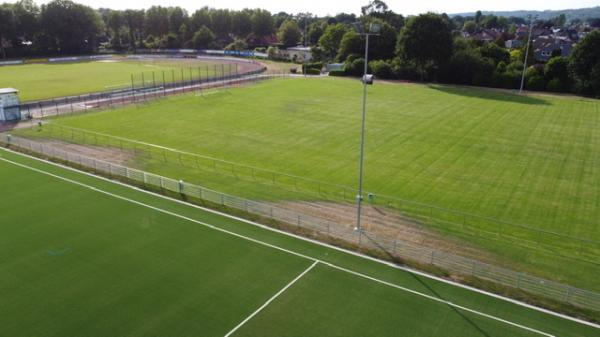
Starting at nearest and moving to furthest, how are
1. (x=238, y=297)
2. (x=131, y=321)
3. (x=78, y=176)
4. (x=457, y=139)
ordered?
(x=131, y=321) → (x=238, y=297) → (x=78, y=176) → (x=457, y=139)

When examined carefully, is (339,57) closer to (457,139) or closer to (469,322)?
(457,139)

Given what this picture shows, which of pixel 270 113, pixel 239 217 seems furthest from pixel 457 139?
pixel 239 217

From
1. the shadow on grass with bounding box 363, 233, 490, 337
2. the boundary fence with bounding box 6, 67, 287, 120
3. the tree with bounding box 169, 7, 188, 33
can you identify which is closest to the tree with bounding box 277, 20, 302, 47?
the tree with bounding box 169, 7, 188, 33

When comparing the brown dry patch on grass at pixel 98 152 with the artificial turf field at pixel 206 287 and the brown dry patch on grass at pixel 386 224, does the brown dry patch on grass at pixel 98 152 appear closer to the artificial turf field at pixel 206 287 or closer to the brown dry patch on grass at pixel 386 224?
the artificial turf field at pixel 206 287

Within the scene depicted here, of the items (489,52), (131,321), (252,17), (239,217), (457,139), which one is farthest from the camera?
(252,17)

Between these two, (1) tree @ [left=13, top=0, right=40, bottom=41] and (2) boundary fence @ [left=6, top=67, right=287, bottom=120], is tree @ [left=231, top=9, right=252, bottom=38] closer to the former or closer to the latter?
(1) tree @ [left=13, top=0, right=40, bottom=41]

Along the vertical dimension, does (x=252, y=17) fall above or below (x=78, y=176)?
above
